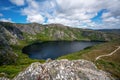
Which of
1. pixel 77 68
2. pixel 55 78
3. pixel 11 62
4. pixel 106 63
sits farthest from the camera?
pixel 11 62

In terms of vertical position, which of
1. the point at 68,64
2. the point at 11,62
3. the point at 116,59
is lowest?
the point at 11,62

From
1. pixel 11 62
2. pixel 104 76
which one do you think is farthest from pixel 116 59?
pixel 11 62

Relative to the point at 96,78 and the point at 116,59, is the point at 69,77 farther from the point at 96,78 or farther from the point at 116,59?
the point at 116,59

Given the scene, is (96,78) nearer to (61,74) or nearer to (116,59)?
(61,74)

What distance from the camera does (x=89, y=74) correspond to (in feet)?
105

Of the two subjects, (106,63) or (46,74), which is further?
(106,63)

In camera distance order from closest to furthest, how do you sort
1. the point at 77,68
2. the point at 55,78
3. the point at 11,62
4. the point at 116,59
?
1. the point at 55,78
2. the point at 77,68
3. the point at 116,59
4. the point at 11,62

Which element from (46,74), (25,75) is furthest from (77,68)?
(25,75)

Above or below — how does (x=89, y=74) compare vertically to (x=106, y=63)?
above

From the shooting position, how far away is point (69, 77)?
102ft

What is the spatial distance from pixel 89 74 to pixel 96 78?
1639mm

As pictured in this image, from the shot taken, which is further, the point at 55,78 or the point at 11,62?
the point at 11,62

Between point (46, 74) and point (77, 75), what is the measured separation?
6.34 m

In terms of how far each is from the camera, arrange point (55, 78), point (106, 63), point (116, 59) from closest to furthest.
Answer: point (55, 78), point (106, 63), point (116, 59)
